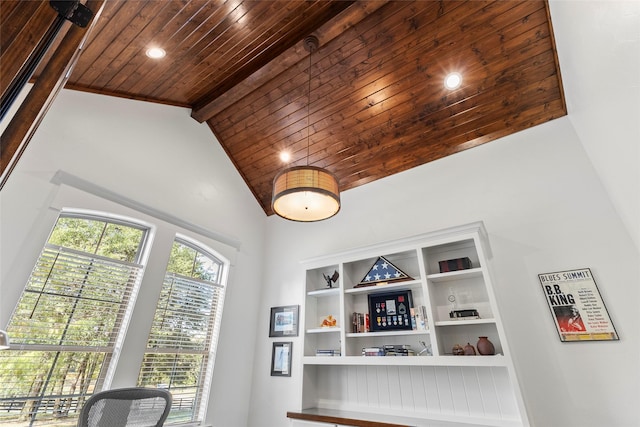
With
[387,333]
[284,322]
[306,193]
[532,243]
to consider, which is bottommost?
[387,333]

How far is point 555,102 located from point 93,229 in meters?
5.08

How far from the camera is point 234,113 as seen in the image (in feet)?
14.3

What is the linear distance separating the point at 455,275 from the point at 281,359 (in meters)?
2.51

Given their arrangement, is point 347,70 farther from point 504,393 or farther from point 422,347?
point 504,393

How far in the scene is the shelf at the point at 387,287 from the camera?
3223 mm

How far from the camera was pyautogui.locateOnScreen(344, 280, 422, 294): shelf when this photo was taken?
10.6 ft

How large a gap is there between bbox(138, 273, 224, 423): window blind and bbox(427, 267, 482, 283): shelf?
9.05 feet

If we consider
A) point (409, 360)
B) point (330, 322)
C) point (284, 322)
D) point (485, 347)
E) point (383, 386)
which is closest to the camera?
point (485, 347)

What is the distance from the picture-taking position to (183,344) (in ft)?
11.6

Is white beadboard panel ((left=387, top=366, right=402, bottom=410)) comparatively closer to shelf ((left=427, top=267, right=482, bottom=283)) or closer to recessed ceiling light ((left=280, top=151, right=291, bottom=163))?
→ shelf ((left=427, top=267, right=482, bottom=283))

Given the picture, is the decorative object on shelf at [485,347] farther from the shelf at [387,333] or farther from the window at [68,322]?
the window at [68,322]

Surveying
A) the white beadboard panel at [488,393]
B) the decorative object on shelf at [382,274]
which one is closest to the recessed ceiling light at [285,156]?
the decorative object on shelf at [382,274]

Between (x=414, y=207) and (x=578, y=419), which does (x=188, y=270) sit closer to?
(x=414, y=207)

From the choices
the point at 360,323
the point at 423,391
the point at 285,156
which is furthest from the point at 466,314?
the point at 285,156
